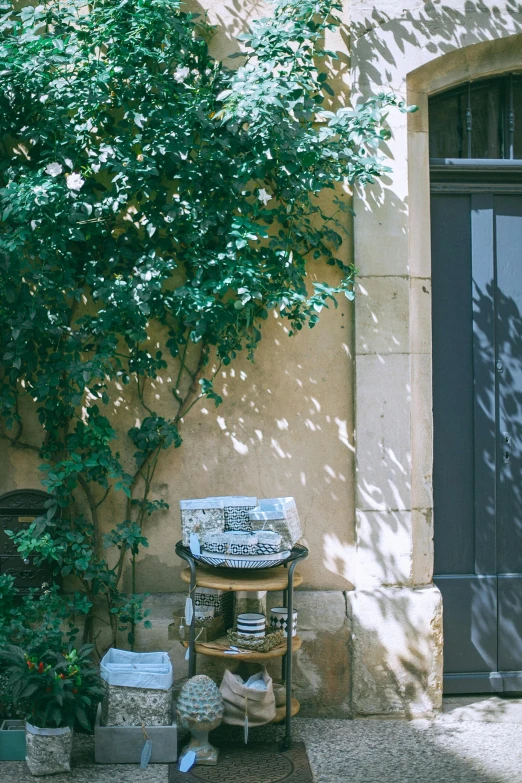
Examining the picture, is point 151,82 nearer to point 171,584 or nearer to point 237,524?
point 237,524

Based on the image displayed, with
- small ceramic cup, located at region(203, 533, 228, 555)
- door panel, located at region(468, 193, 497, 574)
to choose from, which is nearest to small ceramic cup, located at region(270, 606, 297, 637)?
small ceramic cup, located at region(203, 533, 228, 555)

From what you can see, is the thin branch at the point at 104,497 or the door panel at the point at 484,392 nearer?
the thin branch at the point at 104,497

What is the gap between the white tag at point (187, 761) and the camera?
3693 millimetres

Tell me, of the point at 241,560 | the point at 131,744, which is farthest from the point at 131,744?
the point at 241,560

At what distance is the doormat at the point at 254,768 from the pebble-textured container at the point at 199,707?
177 mm

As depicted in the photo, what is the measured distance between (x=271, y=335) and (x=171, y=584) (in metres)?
1.40

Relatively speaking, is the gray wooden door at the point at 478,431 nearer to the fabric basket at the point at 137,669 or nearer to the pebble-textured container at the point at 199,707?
the pebble-textured container at the point at 199,707

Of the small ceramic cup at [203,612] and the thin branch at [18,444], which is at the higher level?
the thin branch at [18,444]

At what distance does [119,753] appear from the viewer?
377 centimetres

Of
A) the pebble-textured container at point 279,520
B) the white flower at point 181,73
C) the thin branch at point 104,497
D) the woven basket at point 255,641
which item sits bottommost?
the woven basket at point 255,641

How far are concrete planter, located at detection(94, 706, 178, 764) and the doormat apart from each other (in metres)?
0.07

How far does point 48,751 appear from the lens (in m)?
3.62

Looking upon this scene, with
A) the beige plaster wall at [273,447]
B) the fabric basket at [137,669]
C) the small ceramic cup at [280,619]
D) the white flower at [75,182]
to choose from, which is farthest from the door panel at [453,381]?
the white flower at [75,182]

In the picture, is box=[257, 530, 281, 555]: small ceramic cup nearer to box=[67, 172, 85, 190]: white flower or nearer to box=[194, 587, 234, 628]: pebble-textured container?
box=[194, 587, 234, 628]: pebble-textured container
